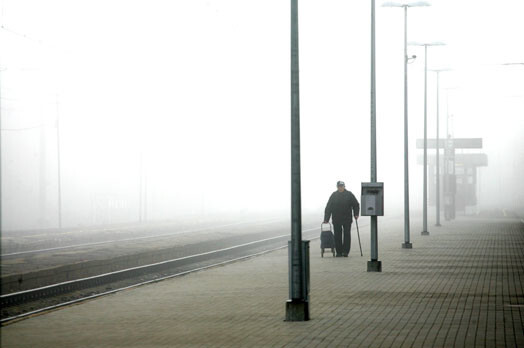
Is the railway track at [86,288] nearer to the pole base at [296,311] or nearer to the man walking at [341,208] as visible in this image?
the man walking at [341,208]

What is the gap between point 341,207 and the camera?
23.8 meters

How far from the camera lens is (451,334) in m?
10.4

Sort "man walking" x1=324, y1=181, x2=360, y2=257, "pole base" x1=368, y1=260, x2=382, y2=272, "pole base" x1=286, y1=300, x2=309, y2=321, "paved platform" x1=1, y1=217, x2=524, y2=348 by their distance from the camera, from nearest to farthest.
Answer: "paved platform" x1=1, y1=217, x2=524, y2=348 → "pole base" x1=286, y1=300, x2=309, y2=321 → "pole base" x1=368, y1=260, x2=382, y2=272 → "man walking" x1=324, y1=181, x2=360, y2=257

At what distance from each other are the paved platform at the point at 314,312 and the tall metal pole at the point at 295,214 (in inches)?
9.8

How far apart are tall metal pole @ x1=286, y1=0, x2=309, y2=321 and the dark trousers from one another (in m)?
11.7

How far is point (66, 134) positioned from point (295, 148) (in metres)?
57.9

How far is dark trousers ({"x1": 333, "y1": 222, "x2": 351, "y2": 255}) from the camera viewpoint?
23.8m

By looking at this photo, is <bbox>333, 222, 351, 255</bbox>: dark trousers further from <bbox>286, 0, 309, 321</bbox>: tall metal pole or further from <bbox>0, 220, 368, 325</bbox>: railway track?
<bbox>286, 0, 309, 321</bbox>: tall metal pole

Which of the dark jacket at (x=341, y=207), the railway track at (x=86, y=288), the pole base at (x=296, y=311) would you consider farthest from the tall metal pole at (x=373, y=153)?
the pole base at (x=296, y=311)

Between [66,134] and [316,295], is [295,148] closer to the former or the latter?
[316,295]

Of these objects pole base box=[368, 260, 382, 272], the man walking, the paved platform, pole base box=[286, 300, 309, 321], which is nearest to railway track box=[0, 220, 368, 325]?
the paved platform

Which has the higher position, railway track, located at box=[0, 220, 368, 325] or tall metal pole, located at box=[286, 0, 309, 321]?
tall metal pole, located at box=[286, 0, 309, 321]

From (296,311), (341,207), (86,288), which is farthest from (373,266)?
(296,311)

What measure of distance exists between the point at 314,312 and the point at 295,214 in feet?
5.18
